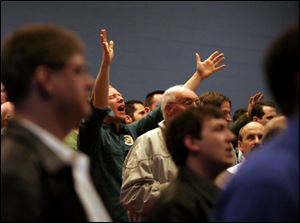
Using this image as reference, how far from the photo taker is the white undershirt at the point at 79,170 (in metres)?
1.32

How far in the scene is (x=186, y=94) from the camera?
3.01 metres

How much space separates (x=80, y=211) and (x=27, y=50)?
37cm

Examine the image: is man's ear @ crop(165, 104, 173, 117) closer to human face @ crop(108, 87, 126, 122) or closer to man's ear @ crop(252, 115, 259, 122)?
human face @ crop(108, 87, 126, 122)

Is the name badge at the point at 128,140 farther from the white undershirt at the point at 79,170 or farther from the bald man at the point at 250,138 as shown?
the white undershirt at the point at 79,170

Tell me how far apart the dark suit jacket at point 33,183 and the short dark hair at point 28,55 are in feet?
0.36

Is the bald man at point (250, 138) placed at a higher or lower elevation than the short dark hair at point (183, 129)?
lower

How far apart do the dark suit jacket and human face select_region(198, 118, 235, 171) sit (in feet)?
2.45

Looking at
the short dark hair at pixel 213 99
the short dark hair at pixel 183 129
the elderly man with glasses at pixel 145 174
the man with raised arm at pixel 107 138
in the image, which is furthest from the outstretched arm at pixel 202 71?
the short dark hair at pixel 183 129

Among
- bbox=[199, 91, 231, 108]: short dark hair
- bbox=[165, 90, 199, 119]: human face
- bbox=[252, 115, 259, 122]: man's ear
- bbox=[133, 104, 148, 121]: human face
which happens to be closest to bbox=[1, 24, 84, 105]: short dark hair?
bbox=[165, 90, 199, 119]: human face

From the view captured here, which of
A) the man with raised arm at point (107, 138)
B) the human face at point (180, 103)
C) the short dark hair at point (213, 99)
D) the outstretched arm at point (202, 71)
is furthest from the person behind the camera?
the short dark hair at point (213, 99)

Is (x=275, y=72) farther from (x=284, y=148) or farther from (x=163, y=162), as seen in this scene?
(x=163, y=162)

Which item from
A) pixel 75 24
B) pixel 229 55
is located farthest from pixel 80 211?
pixel 229 55

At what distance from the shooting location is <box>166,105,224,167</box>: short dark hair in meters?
2.04

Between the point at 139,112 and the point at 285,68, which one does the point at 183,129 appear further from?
the point at 139,112
